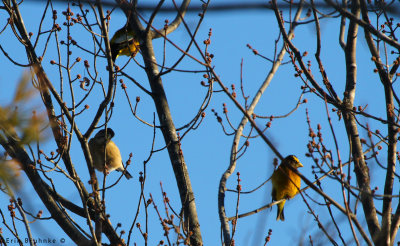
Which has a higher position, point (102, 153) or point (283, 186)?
point (102, 153)

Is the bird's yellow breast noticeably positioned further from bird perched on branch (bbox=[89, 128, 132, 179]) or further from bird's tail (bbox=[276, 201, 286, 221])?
bird perched on branch (bbox=[89, 128, 132, 179])

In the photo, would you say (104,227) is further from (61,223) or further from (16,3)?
(16,3)

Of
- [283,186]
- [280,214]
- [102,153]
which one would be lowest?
[280,214]

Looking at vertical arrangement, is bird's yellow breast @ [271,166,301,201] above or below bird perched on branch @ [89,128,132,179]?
below

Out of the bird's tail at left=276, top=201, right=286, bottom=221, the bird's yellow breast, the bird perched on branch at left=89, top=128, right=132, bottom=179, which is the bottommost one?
the bird's tail at left=276, top=201, right=286, bottom=221

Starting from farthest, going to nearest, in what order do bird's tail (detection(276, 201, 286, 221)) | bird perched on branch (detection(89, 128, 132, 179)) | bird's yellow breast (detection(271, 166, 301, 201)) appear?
bird's tail (detection(276, 201, 286, 221))
bird's yellow breast (detection(271, 166, 301, 201))
bird perched on branch (detection(89, 128, 132, 179))

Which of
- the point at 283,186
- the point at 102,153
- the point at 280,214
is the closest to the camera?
the point at 102,153

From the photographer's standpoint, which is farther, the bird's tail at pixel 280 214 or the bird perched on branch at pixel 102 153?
the bird's tail at pixel 280 214

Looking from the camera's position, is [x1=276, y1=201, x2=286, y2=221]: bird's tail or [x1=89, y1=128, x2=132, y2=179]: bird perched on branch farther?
[x1=276, y1=201, x2=286, y2=221]: bird's tail

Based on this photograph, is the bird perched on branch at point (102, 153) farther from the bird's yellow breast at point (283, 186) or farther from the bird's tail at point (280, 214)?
the bird's tail at point (280, 214)

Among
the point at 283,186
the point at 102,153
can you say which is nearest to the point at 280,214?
the point at 283,186

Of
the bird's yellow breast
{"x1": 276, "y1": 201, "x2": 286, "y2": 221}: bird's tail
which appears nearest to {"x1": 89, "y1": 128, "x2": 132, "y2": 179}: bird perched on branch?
the bird's yellow breast

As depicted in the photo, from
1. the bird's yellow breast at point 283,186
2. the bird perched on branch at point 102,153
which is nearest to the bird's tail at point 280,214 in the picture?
the bird's yellow breast at point 283,186

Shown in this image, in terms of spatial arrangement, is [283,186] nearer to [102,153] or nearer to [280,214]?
[280,214]
